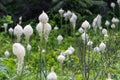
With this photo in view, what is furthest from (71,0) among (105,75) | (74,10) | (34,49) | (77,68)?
(105,75)

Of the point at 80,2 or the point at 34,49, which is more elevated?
the point at 80,2

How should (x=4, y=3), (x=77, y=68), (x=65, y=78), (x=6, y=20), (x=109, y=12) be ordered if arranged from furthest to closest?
(x=109, y=12) → (x=4, y=3) → (x=6, y=20) → (x=77, y=68) → (x=65, y=78)

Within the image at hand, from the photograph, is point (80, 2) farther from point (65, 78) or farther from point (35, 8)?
point (65, 78)

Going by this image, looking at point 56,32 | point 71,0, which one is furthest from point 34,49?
point 71,0

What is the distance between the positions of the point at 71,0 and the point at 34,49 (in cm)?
258

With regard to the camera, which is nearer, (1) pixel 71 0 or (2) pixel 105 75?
(2) pixel 105 75

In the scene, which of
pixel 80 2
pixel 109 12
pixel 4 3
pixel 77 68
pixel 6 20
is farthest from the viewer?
pixel 109 12

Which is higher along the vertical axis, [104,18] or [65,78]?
[104,18]

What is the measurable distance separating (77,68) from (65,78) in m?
1.11

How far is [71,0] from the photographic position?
10906 mm

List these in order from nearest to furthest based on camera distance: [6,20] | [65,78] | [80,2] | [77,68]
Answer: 1. [65,78]
2. [77,68]
3. [6,20]
4. [80,2]

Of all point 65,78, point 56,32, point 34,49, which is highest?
point 56,32

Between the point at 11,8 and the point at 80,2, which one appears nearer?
the point at 80,2

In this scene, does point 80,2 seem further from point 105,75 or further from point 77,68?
point 105,75
